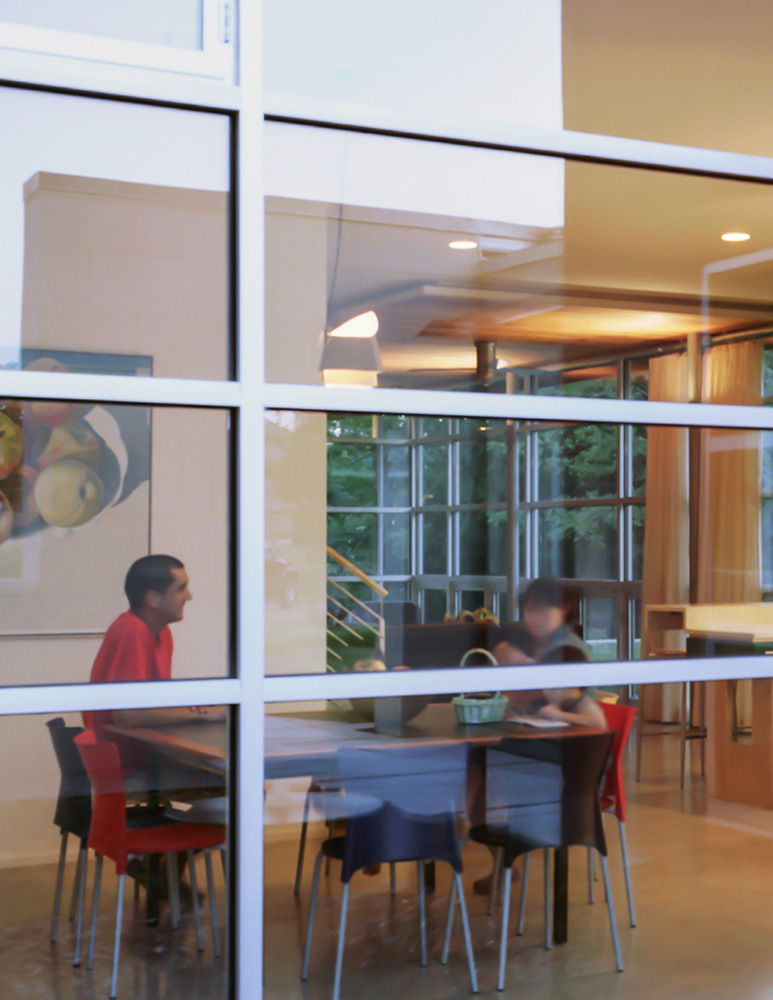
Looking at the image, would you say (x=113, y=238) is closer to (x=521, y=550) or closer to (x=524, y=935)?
(x=521, y=550)

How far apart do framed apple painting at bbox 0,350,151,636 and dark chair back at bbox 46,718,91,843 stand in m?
0.20

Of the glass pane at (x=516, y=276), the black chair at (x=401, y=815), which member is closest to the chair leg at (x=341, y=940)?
the black chair at (x=401, y=815)

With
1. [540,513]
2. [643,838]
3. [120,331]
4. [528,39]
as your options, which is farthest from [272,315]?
[643,838]

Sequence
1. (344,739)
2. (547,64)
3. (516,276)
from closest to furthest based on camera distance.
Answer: (344,739) → (516,276) → (547,64)

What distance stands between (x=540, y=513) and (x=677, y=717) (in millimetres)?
601

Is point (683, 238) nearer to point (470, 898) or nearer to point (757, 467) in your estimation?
point (757, 467)

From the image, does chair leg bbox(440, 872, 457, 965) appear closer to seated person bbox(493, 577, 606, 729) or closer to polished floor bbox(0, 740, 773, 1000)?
polished floor bbox(0, 740, 773, 1000)

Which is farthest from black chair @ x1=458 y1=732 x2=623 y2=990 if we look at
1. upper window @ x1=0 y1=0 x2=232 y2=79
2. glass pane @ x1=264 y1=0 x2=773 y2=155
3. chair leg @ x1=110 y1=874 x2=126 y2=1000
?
upper window @ x1=0 y1=0 x2=232 y2=79

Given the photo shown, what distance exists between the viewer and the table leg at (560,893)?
7.69ft

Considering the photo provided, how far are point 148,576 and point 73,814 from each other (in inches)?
19.1

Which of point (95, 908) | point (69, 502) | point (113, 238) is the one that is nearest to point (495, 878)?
point (95, 908)

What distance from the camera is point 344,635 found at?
2.17 meters

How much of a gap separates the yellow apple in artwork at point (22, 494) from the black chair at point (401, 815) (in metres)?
0.82

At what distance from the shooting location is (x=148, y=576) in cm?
202
